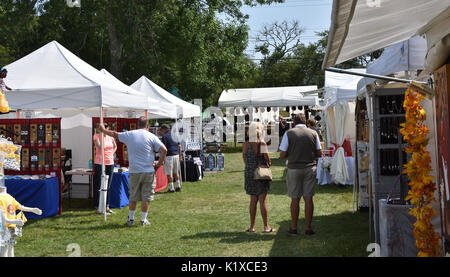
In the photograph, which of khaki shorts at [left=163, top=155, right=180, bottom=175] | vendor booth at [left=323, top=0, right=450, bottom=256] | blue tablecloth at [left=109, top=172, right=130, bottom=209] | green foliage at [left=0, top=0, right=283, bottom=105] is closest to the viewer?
vendor booth at [left=323, top=0, right=450, bottom=256]

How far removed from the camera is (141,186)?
301 inches

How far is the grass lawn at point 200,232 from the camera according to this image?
6129mm

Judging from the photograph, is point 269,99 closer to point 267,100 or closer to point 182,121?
point 267,100

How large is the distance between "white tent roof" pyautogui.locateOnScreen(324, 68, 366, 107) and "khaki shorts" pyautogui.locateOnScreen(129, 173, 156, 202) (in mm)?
3464

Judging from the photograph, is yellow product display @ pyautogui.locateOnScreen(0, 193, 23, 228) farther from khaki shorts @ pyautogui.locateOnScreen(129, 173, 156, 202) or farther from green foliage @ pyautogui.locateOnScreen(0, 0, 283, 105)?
green foliage @ pyautogui.locateOnScreen(0, 0, 283, 105)

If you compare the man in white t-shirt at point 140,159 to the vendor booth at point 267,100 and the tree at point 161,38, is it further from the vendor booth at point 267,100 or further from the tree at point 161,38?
the vendor booth at point 267,100

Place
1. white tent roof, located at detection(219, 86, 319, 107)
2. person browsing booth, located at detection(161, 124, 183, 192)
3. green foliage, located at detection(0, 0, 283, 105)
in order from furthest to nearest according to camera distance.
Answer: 1. white tent roof, located at detection(219, 86, 319, 107)
2. green foliage, located at detection(0, 0, 283, 105)
3. person browsing booth, located at detection(161, 124, 183, 192)

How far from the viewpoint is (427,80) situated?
4250mm

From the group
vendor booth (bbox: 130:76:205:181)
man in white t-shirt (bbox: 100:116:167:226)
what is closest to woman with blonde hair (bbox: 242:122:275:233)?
man in white t-shirt (bbox: 100:116:167:226)

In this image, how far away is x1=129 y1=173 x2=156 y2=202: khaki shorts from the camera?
24.8 feet

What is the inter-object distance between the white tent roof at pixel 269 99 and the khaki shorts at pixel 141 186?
62.3 ft

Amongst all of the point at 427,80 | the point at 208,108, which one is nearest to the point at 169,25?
the point at 208,108

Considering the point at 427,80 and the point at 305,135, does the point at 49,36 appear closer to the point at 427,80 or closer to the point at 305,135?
the point at 305,135

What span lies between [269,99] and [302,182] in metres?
19.9
